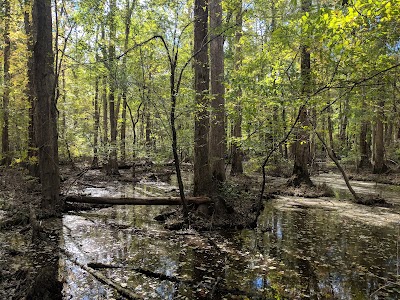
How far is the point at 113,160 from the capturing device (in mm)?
18312

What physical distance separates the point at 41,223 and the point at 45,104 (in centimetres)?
305

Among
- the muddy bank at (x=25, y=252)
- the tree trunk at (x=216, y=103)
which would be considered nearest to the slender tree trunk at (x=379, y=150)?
the tree trunk at (x=216, y=103)

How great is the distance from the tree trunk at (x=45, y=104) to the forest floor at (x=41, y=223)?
1.87 feet

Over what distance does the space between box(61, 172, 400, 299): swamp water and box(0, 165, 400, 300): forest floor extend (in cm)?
32

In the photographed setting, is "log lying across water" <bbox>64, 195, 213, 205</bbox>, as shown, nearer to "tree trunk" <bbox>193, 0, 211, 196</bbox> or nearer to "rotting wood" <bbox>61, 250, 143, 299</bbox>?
"tree trunk" <bbox>193, 0, 211, 196</bbox>

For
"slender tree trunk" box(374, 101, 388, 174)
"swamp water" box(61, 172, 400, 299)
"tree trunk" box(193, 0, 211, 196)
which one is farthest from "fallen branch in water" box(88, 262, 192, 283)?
"slender tree trunk" box(374, 101, 388, 174)

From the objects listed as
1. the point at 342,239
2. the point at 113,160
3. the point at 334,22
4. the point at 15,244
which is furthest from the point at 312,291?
the point at 113,160

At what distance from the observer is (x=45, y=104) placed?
806 centimetres

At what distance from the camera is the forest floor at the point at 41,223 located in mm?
4012

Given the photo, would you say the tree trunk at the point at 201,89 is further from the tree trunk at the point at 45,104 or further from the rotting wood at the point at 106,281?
the tree trunk at the point at 45,104

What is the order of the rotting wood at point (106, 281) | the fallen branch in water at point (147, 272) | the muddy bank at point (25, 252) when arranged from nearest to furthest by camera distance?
1. the muddy bank at point (25, 252)
2. the rotting wood at point (106, 281)
3. the fallen branch in water at point (147, 272)

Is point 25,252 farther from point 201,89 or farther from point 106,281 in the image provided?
point 201,89

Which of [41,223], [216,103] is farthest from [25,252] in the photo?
[216,103]

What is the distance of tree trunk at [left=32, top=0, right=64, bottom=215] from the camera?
7883 mm
